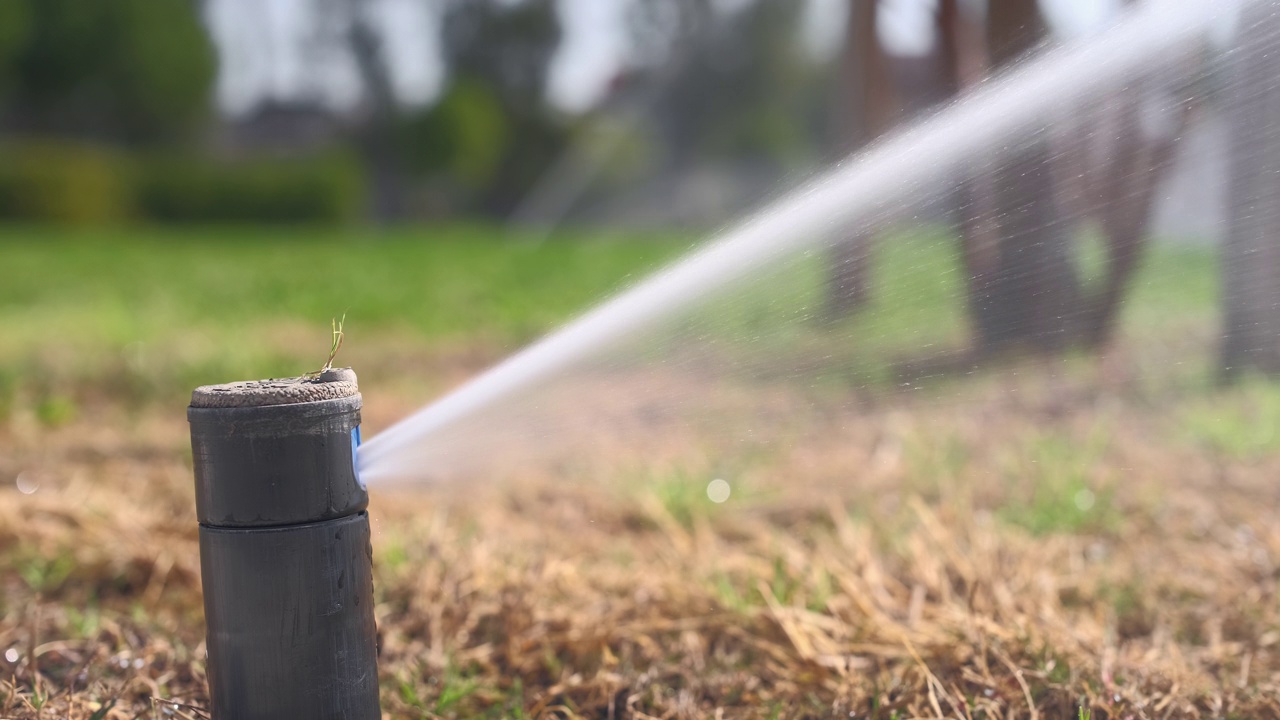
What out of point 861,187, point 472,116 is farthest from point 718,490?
point 472,116

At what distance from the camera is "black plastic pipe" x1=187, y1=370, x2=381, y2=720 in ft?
4.35

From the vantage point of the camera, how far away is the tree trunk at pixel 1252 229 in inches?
104

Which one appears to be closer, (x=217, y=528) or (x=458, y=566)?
(x=217, y=528)

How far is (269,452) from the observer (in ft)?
4.34

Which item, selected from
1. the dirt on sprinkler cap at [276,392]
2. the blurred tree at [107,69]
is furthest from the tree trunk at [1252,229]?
the blurred tree at [107,69]

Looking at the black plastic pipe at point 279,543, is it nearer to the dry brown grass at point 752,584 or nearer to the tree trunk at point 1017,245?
the dry brown grass at point 752,584

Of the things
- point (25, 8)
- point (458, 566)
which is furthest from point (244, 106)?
point (458, 566)

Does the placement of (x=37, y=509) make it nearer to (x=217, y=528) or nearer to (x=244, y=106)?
(x=217, y=528)

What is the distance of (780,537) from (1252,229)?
5.28ft

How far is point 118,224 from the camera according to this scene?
2591cm

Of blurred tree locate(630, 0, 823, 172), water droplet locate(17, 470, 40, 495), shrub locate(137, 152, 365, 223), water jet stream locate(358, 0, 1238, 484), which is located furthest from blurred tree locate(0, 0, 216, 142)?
water jet stream locate(358, 0, 1238, 484)

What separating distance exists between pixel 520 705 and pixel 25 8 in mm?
40911

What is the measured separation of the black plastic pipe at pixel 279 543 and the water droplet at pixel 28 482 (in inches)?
73.4

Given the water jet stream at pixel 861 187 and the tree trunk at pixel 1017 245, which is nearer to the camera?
the water jet stream at pixel 861 187
